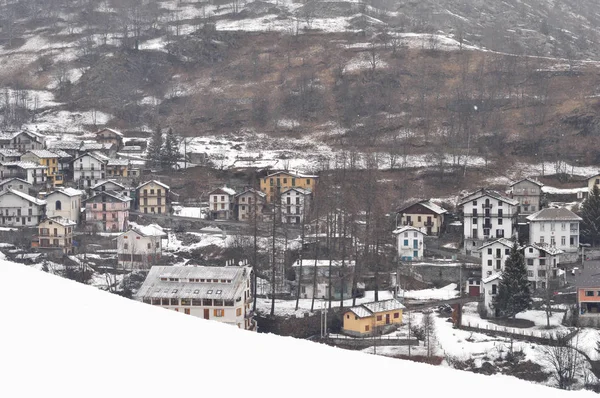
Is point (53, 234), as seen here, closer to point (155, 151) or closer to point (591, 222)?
point (155, 151)

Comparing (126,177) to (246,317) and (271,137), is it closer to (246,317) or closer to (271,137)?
(271,137)

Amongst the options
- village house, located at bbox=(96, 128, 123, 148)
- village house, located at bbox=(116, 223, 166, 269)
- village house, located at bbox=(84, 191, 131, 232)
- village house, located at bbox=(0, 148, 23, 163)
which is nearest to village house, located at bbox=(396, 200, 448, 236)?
village house, located at bbox=(116, 223, 166, 269)

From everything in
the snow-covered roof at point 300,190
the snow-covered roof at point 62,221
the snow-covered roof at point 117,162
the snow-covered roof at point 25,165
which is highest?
the snow-covered roof at point 117,162

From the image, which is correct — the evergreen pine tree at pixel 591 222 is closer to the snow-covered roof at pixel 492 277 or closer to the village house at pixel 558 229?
the village house at pixel 558 229

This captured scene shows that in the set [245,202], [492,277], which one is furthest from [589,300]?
[245,202]

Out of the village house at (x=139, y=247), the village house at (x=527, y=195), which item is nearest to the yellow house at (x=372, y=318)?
the village house at (x=139, y=247)

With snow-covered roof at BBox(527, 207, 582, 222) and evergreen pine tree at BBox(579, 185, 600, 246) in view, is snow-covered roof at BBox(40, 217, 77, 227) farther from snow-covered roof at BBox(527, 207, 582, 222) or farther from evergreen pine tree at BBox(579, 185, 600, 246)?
evergreen pine tree at BBox(579, 185, 600, 246)
